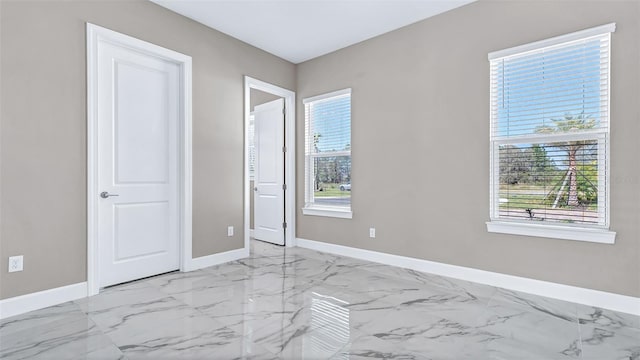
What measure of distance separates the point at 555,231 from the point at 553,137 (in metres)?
0.81

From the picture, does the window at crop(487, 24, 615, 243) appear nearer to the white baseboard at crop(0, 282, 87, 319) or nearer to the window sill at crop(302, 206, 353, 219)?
the window sill at crop(302, 206, 353, 219)

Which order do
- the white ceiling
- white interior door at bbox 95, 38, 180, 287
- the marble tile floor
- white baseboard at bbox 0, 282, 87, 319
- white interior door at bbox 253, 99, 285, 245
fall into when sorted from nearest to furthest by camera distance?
1. the marble tile floor
2. white baseboard at bbox 0, 282, 87, 319
3. white interior door at bbox 95, 38, 180, 287
4. the white ceiling
5. white interior door at bbox 253, 99, 285, 245

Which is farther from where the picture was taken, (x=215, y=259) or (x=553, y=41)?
(x=215, y=259)

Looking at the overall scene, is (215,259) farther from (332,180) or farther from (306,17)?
(306,17)

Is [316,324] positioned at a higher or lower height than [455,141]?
lower

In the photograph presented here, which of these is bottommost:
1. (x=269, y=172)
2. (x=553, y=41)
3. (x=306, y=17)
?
(x=269, y=172)

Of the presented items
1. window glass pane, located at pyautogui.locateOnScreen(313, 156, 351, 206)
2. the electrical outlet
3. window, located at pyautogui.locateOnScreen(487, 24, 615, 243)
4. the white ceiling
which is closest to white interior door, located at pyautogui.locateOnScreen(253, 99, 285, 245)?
window glass pane, located at pyautogui.locateOnScreen(313, 156, 351, 206)

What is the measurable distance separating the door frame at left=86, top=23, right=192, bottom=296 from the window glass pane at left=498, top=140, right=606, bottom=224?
3.25 meters

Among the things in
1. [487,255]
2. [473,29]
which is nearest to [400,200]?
[487,255]

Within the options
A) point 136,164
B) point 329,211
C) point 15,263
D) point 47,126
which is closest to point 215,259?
point 136,164

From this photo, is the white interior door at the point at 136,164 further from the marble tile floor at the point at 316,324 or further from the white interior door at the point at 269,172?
the white interior door at the point at 269,172

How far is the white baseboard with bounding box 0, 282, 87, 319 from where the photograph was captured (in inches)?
94.0

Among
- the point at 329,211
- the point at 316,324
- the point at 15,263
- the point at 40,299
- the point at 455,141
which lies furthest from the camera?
the point at 329,211

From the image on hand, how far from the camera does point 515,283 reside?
2998 mm
